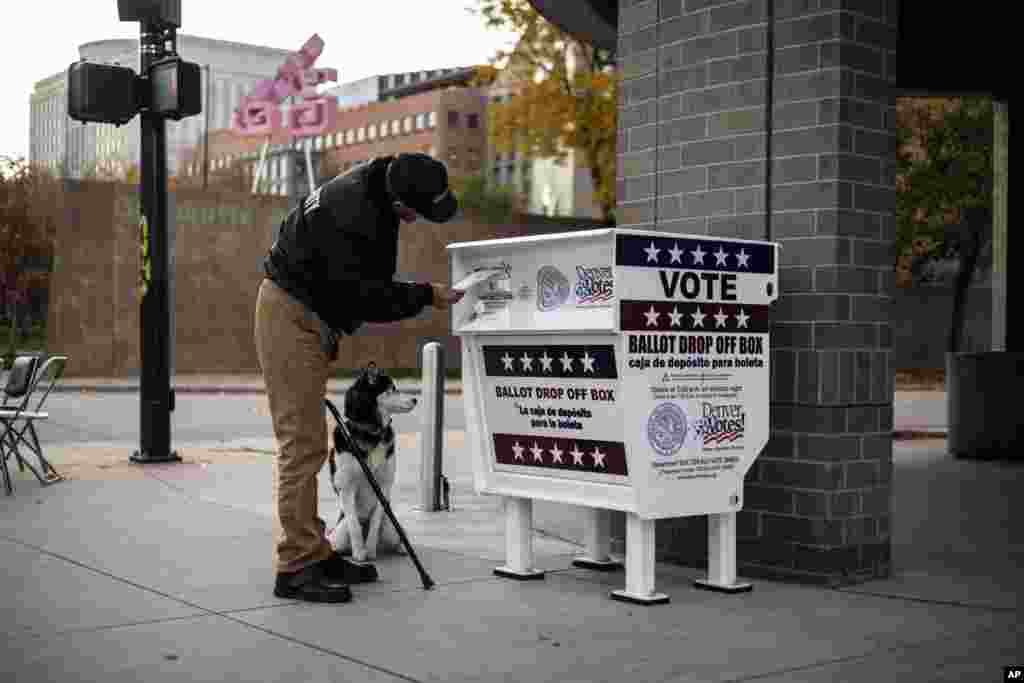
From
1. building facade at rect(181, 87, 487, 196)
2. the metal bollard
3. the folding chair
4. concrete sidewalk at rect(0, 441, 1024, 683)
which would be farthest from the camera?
building facade at rect(181, 87, 487, 196)

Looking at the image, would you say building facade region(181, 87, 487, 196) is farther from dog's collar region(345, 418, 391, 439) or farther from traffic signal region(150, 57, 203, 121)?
dog's collar region(345, 418, 391, 439)

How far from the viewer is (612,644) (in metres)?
4.95

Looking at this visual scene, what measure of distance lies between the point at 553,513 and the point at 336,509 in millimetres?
1480

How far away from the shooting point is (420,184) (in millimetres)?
5617

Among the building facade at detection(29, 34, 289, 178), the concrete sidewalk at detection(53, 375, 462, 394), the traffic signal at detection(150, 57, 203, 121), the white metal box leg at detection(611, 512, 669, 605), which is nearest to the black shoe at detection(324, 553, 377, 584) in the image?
the white metal box leg at detection(611, 512, 669, 605)

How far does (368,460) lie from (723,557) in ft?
6.01

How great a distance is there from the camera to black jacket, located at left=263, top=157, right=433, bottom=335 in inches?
220

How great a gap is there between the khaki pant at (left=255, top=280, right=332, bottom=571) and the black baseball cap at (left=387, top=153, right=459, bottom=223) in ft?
2.23

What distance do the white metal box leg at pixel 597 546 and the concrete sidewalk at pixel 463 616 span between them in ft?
0.37

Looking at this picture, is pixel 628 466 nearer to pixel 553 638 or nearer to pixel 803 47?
pixel 553 638

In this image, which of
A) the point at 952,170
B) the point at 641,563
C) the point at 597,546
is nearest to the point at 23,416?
the point at 597,546

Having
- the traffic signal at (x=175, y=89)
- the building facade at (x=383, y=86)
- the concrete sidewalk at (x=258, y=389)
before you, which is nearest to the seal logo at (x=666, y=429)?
the traffic signal at (x=175, y=89)

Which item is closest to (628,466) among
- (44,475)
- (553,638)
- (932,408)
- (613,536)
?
(553,638)

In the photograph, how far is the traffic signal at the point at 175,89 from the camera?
11117 millimetres
